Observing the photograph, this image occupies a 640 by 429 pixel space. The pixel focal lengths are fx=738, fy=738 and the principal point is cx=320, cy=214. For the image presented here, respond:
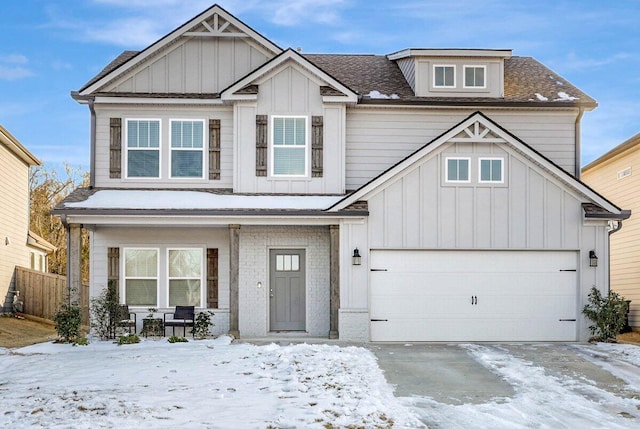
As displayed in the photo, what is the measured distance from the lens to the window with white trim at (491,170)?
1667 centimetres

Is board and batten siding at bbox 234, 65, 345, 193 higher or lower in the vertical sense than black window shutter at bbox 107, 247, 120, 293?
higher

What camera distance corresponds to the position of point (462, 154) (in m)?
16.7

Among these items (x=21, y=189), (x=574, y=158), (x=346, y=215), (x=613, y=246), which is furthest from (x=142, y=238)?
(x=613, y=246)

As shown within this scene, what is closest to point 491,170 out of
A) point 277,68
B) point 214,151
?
point 277,68

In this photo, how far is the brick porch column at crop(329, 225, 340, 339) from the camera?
16484 mm

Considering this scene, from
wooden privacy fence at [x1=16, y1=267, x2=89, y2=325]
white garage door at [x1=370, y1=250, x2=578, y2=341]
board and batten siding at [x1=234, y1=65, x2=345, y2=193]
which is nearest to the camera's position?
white garage door at [x1=370, y1=250, x2=578, y2=341]

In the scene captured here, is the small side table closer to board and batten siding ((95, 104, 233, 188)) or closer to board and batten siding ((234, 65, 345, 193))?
board and batten siding ((95, 104, 233, 188))

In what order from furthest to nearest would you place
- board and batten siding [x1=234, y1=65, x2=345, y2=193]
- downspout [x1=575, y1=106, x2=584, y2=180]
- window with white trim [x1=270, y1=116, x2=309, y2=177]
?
downspout [x1=575, y1=106, x2=584, y2=180]
window with white trim [x1=270, y1=116, x2=309, y2=177]
board and batten siding [x1=234, y1=65, x2=345, y2=193]

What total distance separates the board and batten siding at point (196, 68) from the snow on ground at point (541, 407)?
9770 millimetres

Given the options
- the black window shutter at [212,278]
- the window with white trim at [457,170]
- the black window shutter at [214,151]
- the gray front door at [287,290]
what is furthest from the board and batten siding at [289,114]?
the window with white trim at [457,170]

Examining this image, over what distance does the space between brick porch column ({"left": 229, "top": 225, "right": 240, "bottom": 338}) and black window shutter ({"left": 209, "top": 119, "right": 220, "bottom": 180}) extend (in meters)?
1.75

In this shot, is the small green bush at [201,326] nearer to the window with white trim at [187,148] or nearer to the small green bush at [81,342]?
the small green bush at [81,342]

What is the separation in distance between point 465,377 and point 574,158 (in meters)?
8.59

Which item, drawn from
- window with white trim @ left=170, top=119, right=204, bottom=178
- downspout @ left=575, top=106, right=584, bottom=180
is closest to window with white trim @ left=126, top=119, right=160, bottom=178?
window with white trim @ left=170, top=119, right=204, bottom=178
